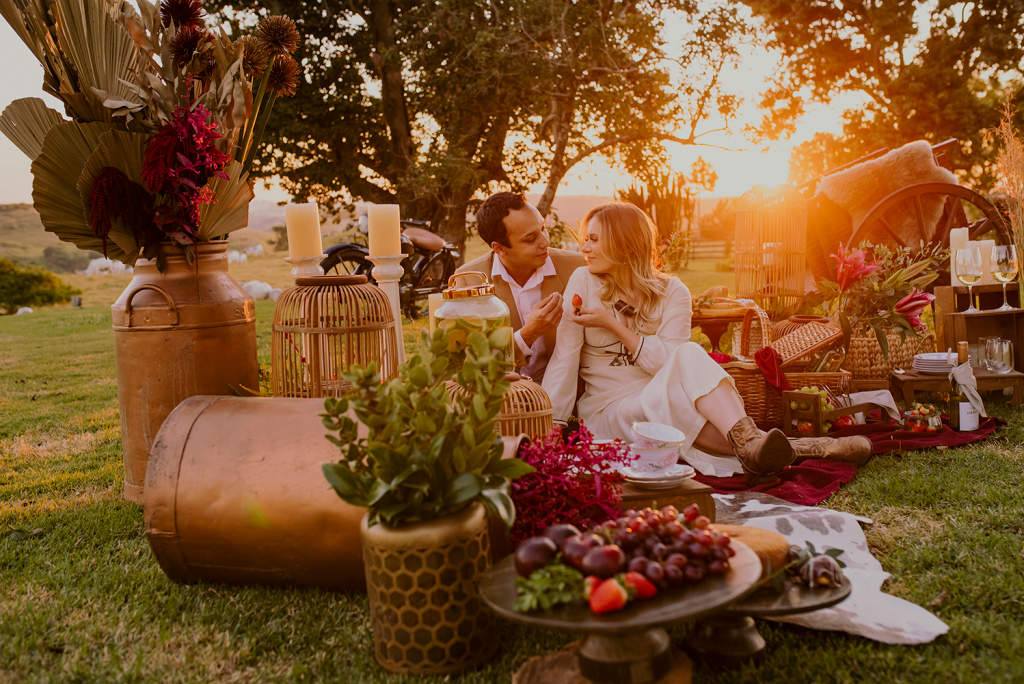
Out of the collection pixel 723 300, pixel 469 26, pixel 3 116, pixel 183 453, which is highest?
pixel 469 26

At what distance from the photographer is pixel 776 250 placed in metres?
6.66

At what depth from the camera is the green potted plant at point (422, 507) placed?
167cm

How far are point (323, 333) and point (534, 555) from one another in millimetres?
1403

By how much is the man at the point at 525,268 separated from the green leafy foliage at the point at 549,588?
6.42 feet

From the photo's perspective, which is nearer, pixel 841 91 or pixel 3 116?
pixel 3 116

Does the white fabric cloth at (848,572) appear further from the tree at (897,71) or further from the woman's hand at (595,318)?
the tree at (897,71)

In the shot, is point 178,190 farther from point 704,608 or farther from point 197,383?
point 704,608

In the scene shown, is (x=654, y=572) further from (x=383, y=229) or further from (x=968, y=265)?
(x=968, y=265)

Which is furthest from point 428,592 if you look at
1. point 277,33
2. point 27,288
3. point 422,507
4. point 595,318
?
point 27,288

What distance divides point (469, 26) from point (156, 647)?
10751 mm

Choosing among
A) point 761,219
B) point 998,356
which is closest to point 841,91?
point 761,219

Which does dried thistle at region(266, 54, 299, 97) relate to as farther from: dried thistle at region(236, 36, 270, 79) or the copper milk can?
the copper milk can

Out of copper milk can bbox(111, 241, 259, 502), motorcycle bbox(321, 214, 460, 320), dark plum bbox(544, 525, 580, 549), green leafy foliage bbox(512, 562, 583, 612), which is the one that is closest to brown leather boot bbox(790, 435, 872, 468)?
dark plum bbox(544, 525, 580, 549)

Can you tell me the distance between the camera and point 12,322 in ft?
37.5
